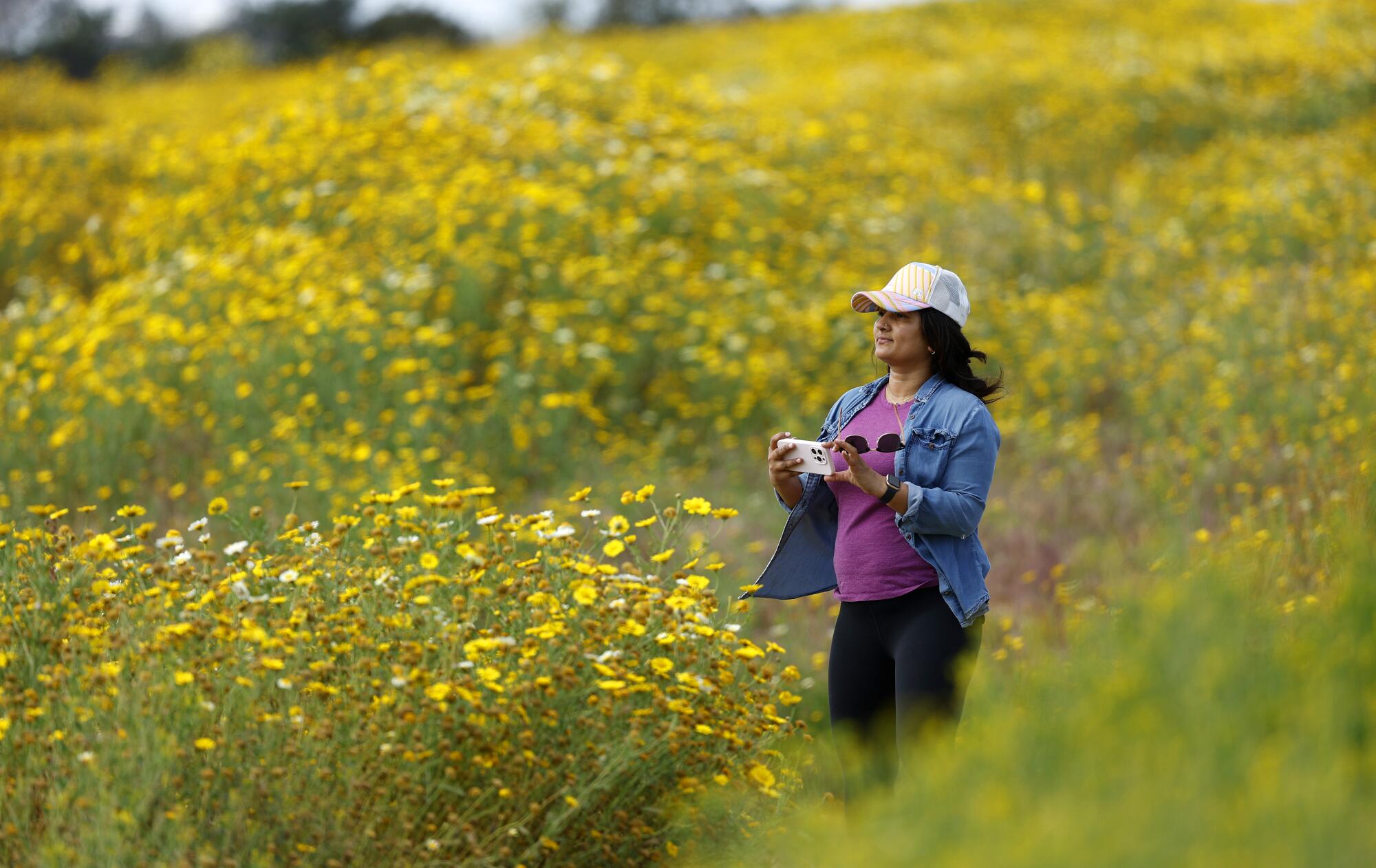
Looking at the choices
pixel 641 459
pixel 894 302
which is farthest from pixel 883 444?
pixel 641 459

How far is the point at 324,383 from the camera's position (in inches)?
269

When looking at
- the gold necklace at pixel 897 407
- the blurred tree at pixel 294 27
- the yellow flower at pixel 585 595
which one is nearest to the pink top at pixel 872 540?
the gold necklace at pixel 897 407

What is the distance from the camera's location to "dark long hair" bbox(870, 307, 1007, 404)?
326cm

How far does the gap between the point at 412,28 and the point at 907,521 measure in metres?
32.5

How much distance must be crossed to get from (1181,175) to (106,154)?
11166mm

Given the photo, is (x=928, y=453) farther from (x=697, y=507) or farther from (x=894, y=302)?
(x=697, y=507)

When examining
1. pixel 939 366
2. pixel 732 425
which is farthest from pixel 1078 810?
pixel 732 425

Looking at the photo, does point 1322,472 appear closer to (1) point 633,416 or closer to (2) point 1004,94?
(1) point 633,416

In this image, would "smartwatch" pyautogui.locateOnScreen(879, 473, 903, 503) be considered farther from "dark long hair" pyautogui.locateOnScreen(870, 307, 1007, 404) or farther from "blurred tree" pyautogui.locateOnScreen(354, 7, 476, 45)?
"blurred tree" pyautogui.locateOnScreen(354, 7, 476, 45)

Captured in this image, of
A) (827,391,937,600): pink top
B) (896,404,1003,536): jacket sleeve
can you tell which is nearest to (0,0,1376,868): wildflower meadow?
(827,391,937,600): pink top

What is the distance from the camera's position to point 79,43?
110ft

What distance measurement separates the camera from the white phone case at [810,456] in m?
3.13

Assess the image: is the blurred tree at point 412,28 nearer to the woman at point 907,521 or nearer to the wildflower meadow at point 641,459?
the wildflower meadow at point 641,459

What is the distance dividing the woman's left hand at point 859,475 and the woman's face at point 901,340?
35 cm
